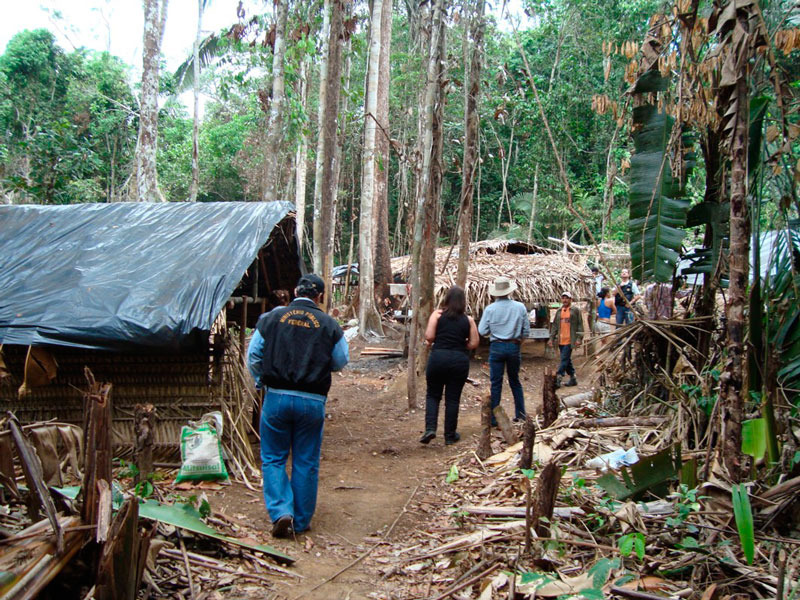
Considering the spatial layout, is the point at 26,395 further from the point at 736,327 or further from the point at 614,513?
the point at 736,327

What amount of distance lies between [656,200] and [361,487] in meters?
3.72

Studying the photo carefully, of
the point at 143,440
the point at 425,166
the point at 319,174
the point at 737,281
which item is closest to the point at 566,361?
the point at 425,166

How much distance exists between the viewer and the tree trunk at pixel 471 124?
10.0m

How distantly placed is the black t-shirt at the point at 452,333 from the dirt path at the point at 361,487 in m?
1.17

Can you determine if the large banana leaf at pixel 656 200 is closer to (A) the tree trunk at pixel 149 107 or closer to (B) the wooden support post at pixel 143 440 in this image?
(B) the wooden support post at pixel 143 440

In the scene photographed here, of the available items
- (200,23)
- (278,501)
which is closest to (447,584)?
(278,501)

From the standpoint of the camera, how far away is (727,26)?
3627 mm

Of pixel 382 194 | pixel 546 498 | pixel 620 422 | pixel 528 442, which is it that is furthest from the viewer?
pixel 382 194

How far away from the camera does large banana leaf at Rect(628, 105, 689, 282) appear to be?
18.0ft

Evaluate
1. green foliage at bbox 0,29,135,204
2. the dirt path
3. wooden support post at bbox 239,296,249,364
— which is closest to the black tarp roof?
wooden support post at bbox 239,296,249,364

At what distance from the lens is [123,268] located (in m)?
6.18

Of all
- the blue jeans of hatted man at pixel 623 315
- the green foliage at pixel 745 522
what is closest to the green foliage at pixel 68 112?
the blue jeans of hatted man at pixel 623 315

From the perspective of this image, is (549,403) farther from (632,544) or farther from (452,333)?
(632,544)

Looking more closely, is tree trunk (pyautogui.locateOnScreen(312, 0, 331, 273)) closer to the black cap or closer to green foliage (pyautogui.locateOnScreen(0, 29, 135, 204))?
green foliage (pyautogui.locateOnScreen(0, 29, 135, 204))
